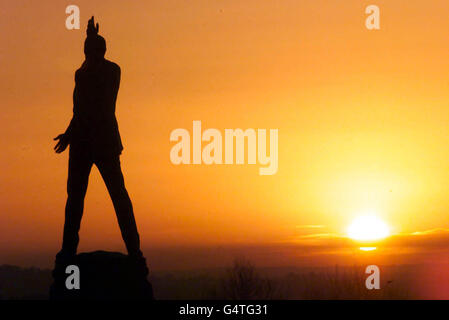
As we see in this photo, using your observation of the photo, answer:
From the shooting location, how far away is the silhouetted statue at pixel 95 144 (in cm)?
3366

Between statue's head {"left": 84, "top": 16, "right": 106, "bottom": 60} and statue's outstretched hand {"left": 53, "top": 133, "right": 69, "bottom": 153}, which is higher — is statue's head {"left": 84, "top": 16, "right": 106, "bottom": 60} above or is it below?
above

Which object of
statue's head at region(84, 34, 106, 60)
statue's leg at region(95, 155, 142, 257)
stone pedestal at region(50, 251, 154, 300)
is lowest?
stone pedestal at region(50, 251, 154, 300)

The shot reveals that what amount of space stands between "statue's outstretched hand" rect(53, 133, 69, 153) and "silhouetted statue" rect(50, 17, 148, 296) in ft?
0.20

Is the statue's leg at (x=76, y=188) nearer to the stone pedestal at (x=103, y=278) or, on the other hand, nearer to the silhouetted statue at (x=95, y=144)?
the silhouetted statue at (x=95, y=144)

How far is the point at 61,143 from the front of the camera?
3394cm

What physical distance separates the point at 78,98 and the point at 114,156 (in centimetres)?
156

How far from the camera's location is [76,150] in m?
33.8

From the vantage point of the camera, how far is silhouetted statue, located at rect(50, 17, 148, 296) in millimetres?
33656

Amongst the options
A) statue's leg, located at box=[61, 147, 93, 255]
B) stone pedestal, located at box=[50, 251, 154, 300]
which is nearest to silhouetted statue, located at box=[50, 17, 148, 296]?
statue's leg, located at box=[61, 147, 93, 255]

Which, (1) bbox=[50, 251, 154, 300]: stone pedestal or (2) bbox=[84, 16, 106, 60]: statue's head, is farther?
(2) bbox=[84, 16, 106, 60]: statue's head

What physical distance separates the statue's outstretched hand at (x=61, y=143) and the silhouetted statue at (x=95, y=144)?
0.06 meters

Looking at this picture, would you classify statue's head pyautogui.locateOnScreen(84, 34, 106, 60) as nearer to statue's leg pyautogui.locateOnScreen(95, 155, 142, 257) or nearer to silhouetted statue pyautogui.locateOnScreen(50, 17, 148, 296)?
silhouetted statue pyautogui.locateOnScreen(50, 17, 148, 296)
